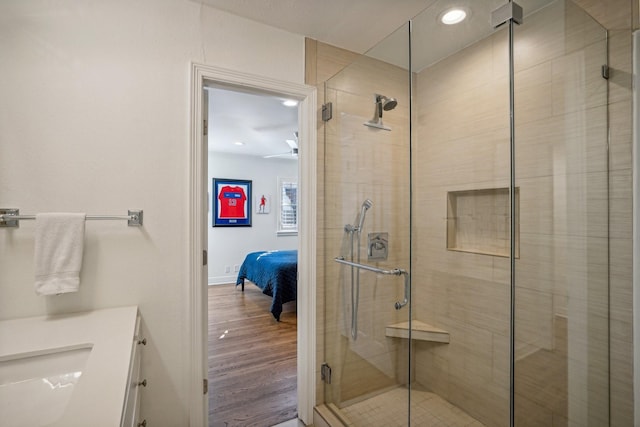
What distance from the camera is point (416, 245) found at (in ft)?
5.39

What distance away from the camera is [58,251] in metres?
1.27

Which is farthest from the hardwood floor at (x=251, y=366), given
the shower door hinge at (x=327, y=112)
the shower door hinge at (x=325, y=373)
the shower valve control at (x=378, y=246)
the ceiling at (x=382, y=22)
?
the ceiling at (x=382, y=22)

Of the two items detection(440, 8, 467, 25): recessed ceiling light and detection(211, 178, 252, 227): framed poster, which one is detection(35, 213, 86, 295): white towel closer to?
detection(440, 8, 467, 25): recessed ceiling light

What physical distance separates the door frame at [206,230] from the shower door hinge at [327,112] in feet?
0.23

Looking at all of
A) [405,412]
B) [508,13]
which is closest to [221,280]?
[405,412]

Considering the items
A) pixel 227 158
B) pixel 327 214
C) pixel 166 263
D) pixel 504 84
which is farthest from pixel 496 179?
pixel 227 158

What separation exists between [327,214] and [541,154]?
1.18 meters

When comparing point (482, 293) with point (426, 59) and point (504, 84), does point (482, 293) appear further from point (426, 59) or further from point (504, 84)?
point (426, 59)

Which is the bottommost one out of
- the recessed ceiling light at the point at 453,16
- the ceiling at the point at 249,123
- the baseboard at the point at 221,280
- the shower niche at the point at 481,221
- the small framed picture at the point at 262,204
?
the baseboard at the point at 221,280

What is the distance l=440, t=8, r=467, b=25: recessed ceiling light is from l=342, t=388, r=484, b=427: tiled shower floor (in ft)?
6.48

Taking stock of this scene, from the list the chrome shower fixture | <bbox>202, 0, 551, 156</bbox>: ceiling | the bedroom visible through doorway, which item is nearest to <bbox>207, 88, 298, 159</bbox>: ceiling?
the bedroom visible through doorway

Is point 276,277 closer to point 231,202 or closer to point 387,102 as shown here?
point 231,202

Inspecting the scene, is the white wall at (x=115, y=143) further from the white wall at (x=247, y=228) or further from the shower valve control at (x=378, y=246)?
the white wall at (x=247, y=228)

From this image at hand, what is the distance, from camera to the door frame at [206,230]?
159 centimetres
